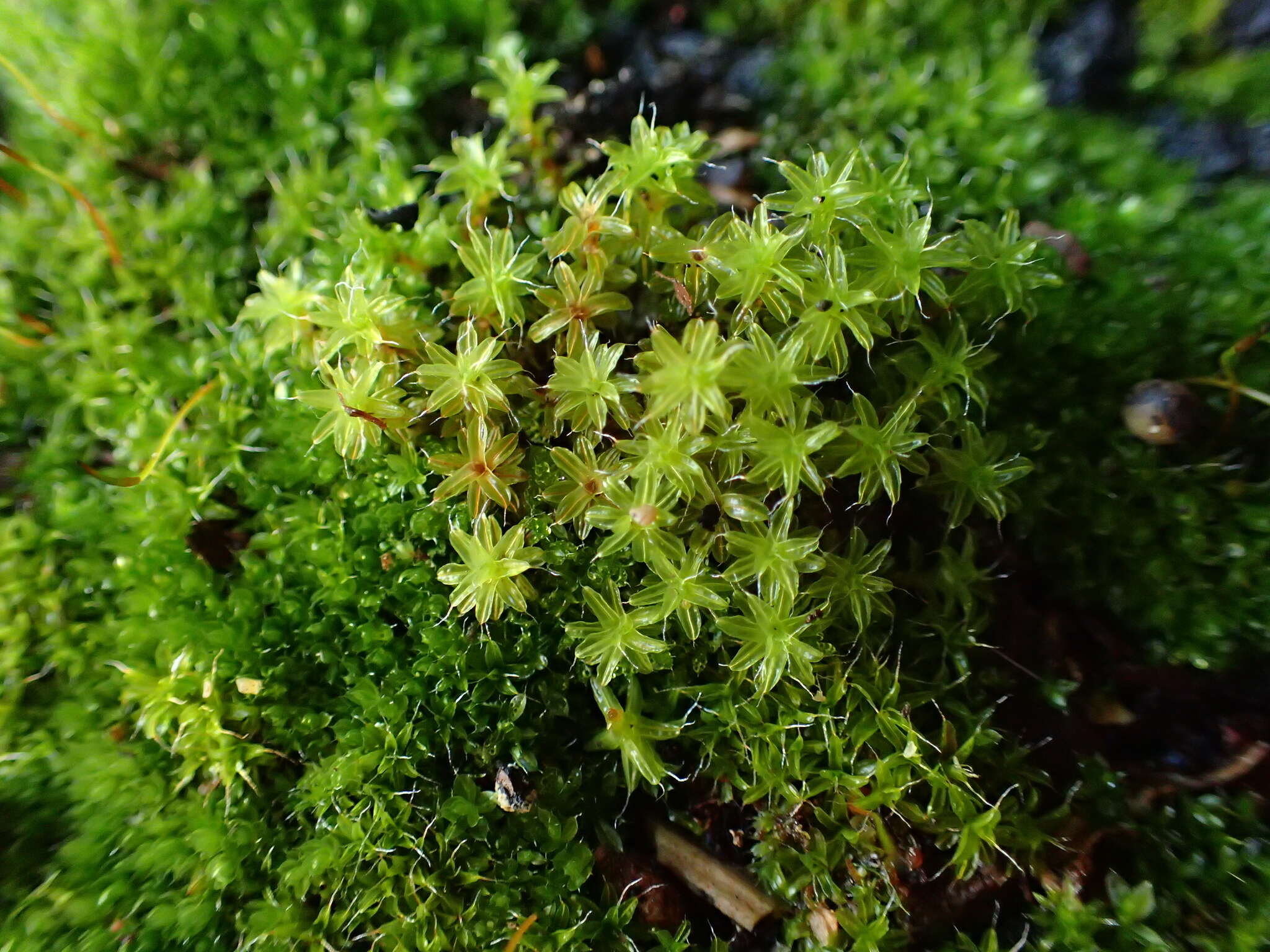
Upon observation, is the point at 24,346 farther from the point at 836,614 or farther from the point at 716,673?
the point at 836,614

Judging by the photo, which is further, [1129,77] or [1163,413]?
[1129,77]

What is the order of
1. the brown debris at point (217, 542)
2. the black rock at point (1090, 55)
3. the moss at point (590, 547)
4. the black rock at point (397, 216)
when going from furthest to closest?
the black rock at point (1090, 55)
the black rock at point (397, 216)
the brown debris at point (217, 542)
the moss at point (590, 547)

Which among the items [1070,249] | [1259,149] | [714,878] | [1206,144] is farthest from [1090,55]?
[714,878]

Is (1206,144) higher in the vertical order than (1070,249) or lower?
higher

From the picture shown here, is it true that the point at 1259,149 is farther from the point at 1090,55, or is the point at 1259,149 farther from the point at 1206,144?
the point at 1090,55

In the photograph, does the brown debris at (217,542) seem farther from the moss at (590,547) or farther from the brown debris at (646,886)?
the brown debris at (646,886)

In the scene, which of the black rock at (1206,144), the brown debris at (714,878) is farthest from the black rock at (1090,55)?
the brown debris at (714,878)
